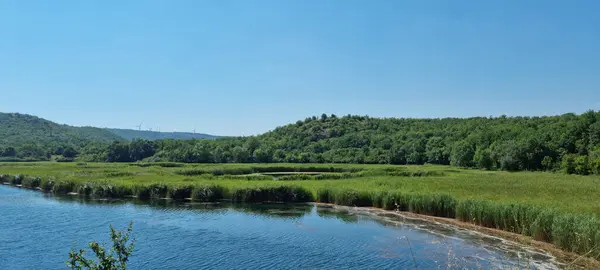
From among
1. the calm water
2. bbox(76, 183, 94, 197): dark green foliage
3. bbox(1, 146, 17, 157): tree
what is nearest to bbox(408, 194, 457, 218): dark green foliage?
the calm water

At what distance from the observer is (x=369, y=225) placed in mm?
37188

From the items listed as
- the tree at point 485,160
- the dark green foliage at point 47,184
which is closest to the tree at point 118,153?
the dark green foliage at point 47,184

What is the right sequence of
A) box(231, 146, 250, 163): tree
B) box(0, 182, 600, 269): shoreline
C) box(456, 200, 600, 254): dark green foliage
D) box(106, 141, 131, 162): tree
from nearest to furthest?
box(0, 182, 600, 269): shoreline, box(456, 200, 600, 254): dark green foliage, box(231, 146, 250, 163): tree, box(106, 141, 131, 162): tree

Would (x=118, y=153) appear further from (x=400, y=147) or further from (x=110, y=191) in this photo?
(x=110, y=191)

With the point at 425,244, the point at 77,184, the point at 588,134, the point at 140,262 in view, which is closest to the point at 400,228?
the point at 425,244

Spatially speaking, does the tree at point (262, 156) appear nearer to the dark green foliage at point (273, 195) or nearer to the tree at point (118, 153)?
the tree at point (118, 153)

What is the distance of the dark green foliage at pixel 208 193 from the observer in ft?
167

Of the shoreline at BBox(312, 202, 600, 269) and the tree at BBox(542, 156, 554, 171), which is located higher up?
the tree at BBox(542, 156, 554, 171)

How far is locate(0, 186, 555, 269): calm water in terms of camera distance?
985 inches

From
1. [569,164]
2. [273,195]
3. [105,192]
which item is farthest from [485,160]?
[105,192]

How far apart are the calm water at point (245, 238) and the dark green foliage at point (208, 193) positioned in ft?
14.3

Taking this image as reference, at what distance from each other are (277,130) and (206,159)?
58.4 m

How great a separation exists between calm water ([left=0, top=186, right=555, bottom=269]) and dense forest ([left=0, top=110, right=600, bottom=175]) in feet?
153

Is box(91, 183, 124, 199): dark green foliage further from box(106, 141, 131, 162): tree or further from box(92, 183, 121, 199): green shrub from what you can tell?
box(106, 141, 131, 162): tree
